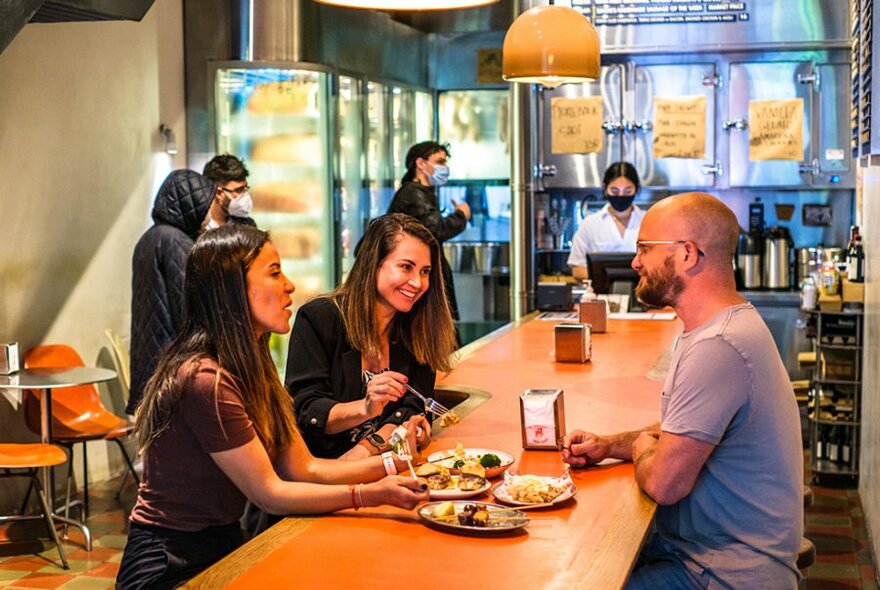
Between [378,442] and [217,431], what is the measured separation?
0.76 m

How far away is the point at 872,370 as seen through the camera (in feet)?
18.0

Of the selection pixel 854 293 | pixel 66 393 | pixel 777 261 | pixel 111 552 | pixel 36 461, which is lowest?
pixel 111 552

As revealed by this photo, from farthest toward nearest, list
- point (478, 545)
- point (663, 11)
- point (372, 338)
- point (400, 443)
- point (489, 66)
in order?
point (489, 66) < point (663, 11) < point (372, 338) < point (400, 443) < point (478, 545)

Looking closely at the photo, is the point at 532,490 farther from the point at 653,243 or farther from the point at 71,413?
the point at 71,413

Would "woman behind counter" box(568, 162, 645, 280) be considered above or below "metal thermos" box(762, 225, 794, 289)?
above

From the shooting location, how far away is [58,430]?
616 centimetres

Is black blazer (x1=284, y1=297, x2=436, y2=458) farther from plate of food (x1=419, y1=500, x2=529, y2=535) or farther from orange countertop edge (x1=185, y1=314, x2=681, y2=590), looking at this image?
plate of food (x1=419, y1=500, x2=529, y2=535)

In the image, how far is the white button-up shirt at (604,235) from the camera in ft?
25.3

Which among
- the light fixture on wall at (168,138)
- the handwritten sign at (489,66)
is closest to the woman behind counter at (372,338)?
the light fixture on wall at (168,138)

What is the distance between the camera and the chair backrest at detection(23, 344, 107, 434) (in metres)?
6.26

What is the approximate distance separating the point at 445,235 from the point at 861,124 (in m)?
2.49

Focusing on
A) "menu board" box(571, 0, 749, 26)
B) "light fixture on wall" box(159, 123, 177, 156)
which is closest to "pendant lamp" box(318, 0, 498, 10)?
"menu board" box(571, 0, 749, 26)

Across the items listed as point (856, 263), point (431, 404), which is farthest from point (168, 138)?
point (431, 404)

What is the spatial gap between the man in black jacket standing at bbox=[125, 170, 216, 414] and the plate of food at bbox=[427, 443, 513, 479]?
9.11 ft
